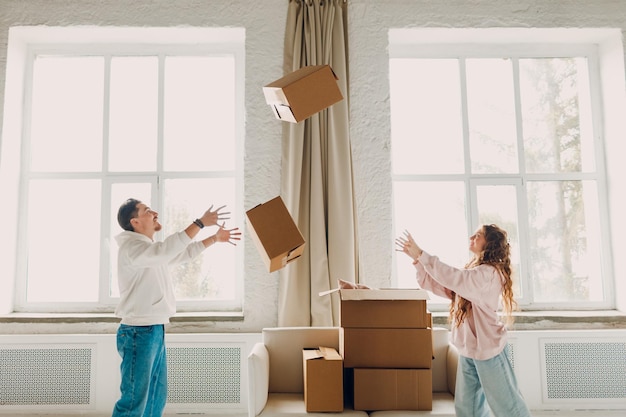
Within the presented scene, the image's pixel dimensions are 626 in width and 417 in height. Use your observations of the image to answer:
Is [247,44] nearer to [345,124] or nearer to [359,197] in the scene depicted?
[345,124]

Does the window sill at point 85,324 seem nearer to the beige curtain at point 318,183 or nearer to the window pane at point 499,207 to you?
the beige curtain at point 318,183

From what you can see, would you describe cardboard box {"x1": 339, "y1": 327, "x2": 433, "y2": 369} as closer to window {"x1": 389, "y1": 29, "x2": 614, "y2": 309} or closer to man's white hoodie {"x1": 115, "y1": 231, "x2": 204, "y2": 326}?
man's white hoodie {"x1": 115, "y1": 231, "x2": 204, "y2": 326}

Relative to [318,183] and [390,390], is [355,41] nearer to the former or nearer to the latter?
[318,183]

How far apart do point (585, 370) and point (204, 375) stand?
Answer: 2481mm

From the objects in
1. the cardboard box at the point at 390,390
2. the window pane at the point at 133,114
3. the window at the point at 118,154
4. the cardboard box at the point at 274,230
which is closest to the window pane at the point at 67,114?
the window at the point at 118,154

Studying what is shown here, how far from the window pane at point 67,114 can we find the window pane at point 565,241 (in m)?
3.37

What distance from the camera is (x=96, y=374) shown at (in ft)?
10.1

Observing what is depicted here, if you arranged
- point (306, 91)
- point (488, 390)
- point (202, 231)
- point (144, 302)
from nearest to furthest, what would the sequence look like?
1. point (488, 390)
2. point (306, 91)
3. point (144, 302)
4. point (202, 231)

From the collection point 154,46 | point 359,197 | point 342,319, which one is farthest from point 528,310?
point 154,46

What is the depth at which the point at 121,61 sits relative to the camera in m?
3.69

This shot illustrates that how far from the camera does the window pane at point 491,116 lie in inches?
145

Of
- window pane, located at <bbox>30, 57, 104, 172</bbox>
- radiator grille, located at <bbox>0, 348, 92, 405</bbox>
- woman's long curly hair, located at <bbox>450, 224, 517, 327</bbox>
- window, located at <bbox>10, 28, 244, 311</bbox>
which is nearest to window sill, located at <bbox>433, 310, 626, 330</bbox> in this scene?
woman's long curly hair, located at <bbox>450, 224, 517, 327</bbox>

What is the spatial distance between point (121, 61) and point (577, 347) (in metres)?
3.85

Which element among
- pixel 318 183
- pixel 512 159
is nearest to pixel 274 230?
pixel 318 183
